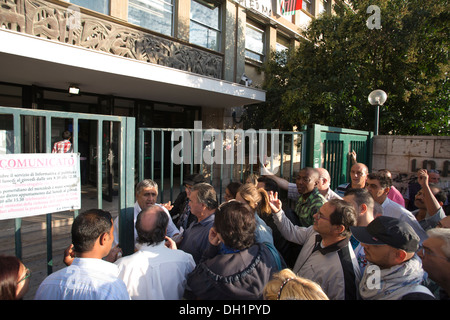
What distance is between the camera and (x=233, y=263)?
174cm

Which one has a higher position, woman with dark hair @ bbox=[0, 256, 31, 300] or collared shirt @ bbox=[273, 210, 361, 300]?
woman with dark hair @ bbox=[0, 256, 31, 300]

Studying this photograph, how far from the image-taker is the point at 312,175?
3068 mm

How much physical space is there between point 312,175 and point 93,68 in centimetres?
428

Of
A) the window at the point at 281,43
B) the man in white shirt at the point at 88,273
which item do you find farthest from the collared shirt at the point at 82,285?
the window at the point at 281,43

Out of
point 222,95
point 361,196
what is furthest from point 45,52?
point 361,196

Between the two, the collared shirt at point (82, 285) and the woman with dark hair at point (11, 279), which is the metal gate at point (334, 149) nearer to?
the collared shirt at point (82, 285)

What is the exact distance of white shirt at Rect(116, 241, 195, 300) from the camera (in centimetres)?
177

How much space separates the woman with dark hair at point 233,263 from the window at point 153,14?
683 cm

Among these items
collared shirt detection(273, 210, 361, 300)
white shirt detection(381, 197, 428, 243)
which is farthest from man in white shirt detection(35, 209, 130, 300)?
white shirt detection(381, 197, 428, 243)

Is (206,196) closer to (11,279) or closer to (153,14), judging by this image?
(11,279)

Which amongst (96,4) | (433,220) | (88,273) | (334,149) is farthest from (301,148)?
(96,4)

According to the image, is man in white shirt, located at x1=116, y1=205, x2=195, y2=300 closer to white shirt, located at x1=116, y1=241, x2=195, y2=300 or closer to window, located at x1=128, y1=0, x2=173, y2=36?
white shirt, located at x1=116, y1=241, x2=195, y2=300

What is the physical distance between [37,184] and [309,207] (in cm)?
244

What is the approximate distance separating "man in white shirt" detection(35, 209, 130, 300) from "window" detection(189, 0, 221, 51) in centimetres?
780
